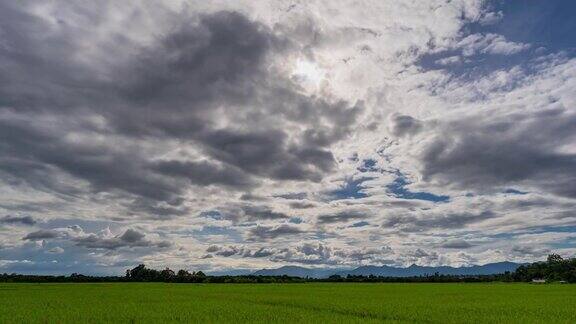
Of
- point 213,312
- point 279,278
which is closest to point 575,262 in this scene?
point 279,278

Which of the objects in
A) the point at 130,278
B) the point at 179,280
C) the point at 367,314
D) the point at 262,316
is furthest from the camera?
the point at 130,278

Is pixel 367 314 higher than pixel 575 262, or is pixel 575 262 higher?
pixel 575 262

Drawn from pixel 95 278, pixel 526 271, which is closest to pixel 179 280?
pixel 95 278

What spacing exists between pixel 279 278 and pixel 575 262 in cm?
9380

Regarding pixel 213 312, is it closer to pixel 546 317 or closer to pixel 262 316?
pixel 262 316

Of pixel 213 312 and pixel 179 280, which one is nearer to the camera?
pixel 213 312

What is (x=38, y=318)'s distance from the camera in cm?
2519

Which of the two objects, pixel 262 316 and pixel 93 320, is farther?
pixel 262 316

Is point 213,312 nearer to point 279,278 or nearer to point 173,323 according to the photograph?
point 173,323

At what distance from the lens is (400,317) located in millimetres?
26719

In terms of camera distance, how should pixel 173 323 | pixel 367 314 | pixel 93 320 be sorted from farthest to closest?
1. pixel 367 314
2. pixel 93 320
3. pixel 173 323

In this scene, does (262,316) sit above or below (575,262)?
below

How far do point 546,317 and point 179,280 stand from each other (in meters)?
133

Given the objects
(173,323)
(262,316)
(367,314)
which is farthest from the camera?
(367,314)
